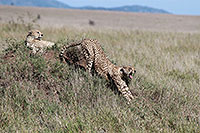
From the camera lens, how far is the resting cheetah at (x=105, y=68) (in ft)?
12.6

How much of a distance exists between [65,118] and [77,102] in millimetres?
597

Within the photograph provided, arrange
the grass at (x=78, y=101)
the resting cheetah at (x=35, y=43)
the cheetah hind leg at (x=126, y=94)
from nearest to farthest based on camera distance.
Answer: the grass at (x=78, y=101), the cheetah hind leg at (x=126, y=94), the resting cheetah at (x=35, y=43)

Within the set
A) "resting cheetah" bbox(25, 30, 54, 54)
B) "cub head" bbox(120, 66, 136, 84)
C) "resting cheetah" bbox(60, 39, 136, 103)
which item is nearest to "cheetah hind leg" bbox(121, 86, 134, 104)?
"resting cheetah" bbox(60, 39, 136, 103)

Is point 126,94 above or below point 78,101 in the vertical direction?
above

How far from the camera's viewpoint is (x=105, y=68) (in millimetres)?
4062

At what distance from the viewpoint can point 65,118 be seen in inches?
126

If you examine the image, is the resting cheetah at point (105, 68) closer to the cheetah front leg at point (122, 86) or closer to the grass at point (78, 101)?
the cheetah front leg at point (122, 86)

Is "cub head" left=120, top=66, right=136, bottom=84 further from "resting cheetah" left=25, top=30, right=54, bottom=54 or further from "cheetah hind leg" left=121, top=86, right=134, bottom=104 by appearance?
"resting cheetah" left=25, top=30, right=54, bottom=54

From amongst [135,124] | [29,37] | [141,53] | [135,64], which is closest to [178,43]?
[141,53]

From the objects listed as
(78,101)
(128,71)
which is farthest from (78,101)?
(128,71)

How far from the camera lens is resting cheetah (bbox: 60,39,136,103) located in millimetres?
3847

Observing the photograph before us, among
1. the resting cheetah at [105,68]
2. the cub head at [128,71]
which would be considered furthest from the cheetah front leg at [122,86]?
the cub head at [128,71]

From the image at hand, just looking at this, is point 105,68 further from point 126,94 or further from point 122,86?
point 126,94

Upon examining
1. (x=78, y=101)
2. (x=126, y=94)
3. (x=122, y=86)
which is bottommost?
(x=78, y=101)
